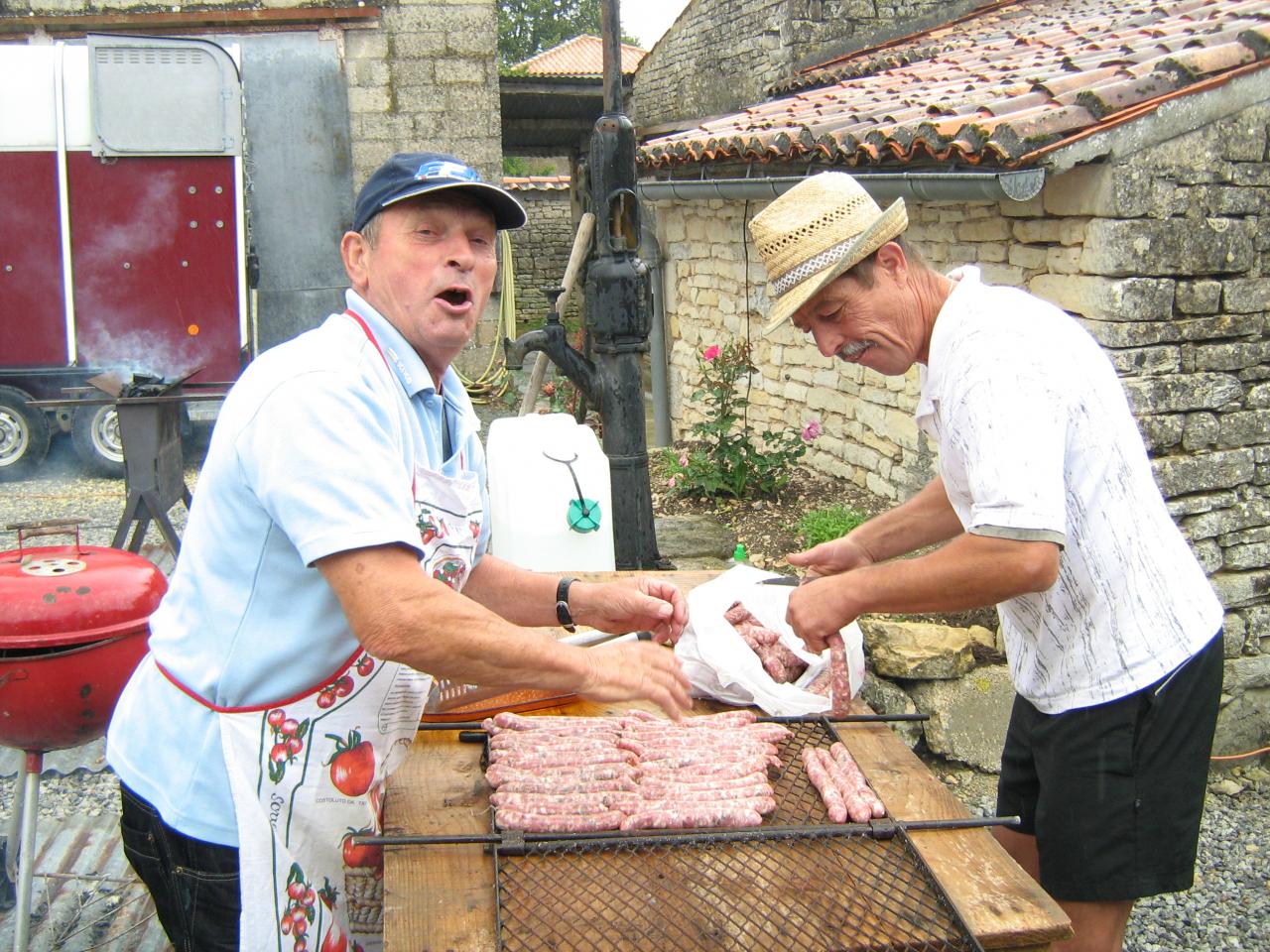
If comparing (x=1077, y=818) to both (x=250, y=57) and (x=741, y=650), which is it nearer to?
(x=741, y=650)

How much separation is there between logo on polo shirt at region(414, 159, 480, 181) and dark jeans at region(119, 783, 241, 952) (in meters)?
1.29

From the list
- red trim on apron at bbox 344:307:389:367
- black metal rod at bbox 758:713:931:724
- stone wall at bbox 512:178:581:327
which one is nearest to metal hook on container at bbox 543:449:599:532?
black metal rod at bbox 758:713:931:724

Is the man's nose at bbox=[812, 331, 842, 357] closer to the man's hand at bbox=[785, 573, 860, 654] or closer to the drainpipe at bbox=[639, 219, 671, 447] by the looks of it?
the man's hand at bbox=[785, 573, 860, 654]

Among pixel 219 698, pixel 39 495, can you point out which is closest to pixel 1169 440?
pixel 219 698

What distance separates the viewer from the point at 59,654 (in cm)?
286

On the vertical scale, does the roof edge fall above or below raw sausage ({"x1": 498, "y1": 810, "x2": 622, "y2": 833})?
above

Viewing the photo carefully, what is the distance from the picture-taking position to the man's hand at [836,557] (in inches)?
122

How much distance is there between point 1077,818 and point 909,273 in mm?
1293

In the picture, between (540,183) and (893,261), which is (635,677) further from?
(540,183)

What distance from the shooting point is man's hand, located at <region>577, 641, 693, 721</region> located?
6.90 feet

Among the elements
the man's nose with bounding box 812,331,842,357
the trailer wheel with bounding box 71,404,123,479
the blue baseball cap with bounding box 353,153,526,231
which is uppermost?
the blue baseball cap with bounding box 353,153,526,231

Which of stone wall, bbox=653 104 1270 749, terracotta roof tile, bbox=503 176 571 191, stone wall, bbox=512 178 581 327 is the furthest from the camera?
stone wall, bbox=512 178 581 327

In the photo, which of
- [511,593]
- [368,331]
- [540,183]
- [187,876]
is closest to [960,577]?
[511,593]

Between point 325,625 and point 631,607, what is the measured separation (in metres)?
1.01
